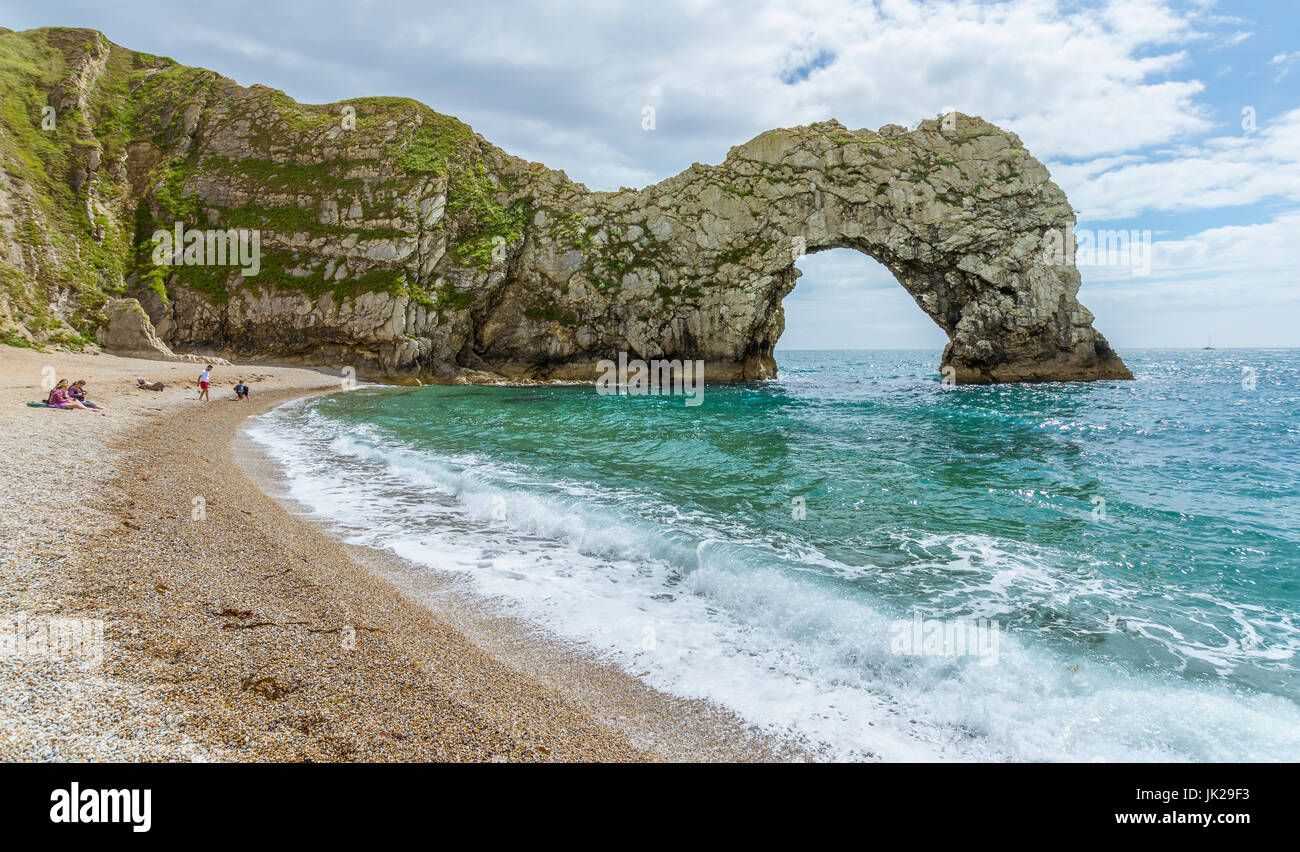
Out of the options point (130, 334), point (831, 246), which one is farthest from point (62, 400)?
point (831, 246)

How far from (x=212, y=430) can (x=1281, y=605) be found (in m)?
29.4

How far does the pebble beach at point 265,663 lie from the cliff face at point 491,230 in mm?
47753

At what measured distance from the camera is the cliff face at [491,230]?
51250 mm

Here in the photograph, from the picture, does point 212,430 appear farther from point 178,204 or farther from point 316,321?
point 178,204

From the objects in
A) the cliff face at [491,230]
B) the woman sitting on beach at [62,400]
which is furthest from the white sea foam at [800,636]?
the cliff face at [491,230]

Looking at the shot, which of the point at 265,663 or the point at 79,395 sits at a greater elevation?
the point at 79,395

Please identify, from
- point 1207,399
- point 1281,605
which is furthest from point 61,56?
point 1207,399

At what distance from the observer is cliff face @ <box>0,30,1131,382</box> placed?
5125 centimetres

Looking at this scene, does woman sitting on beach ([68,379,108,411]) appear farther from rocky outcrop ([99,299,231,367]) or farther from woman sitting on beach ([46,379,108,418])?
rocky outcrop ([99,299,231,367])

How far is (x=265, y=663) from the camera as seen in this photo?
4.96 metres

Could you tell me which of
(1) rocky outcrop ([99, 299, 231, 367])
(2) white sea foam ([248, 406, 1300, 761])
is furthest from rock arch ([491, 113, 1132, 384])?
(2) white sea foam ([248, 406, 1300, 761])

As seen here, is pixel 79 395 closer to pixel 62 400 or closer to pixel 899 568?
pixel 62 400

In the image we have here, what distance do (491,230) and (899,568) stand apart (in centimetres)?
5784
